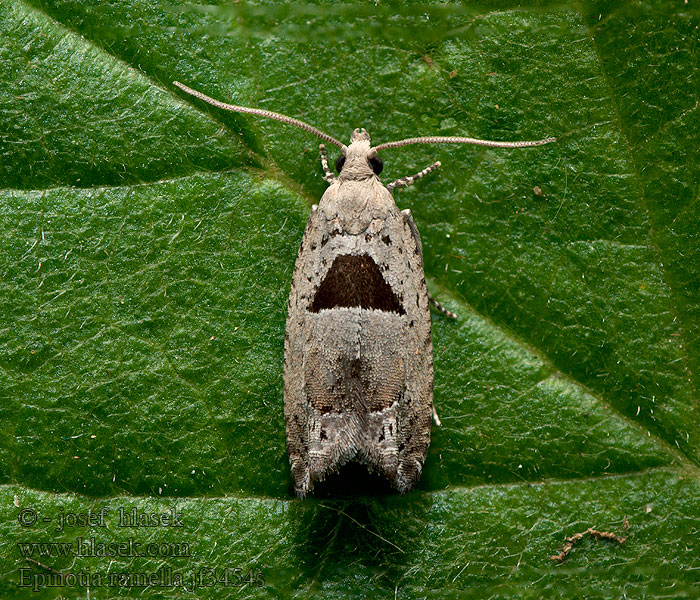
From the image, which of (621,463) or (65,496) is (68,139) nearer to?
(65,496)

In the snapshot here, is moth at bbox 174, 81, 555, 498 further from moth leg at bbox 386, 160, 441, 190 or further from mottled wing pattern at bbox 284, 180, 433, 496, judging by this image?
moth leg at bbox 386, 160, 441, 190

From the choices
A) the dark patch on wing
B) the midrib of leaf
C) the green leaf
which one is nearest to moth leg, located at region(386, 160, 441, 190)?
the green leaf

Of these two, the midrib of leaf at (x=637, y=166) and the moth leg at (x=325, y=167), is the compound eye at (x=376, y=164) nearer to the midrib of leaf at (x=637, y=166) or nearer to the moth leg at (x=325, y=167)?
the moth leg at (x=325, y=167)

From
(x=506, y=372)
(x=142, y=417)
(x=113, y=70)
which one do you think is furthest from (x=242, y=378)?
(x=113, y=70)

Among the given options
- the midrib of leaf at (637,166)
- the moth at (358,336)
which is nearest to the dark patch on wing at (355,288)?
the moth at (358,336)

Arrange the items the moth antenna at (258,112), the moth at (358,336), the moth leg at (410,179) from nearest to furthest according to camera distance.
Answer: the moth at (358,336) < the moth antenna at (258,112) < the moth leg at (410,179)
